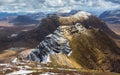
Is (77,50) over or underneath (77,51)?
over

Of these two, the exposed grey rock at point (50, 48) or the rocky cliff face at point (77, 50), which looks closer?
the rocky cliff face at point (77, 50)

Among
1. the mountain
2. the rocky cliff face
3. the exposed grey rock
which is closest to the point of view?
Result: the mountain

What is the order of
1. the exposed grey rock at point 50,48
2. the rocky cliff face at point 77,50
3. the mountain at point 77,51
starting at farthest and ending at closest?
1. the exposed grey rock at point 50,48
2. the rocky cliff face at point 77,50
3. the mountain at point 77,51

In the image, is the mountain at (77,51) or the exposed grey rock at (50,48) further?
the exposed grey rock at (50,48)

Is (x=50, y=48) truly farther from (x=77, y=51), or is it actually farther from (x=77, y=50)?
(x=77, y=50)

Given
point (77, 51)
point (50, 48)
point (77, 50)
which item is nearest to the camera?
point (50, 48)

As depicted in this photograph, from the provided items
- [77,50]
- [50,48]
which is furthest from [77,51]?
[50,48]

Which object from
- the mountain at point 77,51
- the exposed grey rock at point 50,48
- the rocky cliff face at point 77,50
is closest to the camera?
the mountain at point 77,51

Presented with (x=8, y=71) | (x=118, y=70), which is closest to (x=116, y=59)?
(x=118, y=70)
